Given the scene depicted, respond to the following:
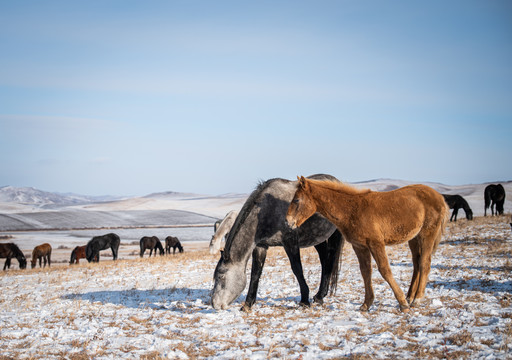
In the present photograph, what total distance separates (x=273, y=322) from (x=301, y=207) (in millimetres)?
2054

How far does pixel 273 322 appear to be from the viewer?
22.7ft

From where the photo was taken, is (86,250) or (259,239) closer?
(259,239)

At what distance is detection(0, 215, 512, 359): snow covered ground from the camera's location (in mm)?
5391

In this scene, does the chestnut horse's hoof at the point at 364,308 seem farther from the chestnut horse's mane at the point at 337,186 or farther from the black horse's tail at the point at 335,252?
the chestnut horse's mane at the point at 337,186

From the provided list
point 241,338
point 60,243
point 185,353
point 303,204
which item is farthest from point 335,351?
point 60,243

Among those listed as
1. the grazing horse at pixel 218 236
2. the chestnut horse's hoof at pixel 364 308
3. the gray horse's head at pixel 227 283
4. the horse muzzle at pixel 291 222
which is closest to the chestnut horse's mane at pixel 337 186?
the horse muzzle at pixel 291 222

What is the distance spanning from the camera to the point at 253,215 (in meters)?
7.90

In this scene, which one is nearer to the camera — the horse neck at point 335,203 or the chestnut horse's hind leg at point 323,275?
the horse neck at point 335,203

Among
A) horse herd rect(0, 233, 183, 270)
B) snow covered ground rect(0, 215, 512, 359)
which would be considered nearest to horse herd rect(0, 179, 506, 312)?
snow covered ground rect(0, 215, 512, 359)

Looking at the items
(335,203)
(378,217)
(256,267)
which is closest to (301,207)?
(335,203)

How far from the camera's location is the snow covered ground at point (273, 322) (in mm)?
5391

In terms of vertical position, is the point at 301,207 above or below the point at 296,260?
above

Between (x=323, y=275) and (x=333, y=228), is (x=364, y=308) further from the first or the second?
(x=333, y=228)

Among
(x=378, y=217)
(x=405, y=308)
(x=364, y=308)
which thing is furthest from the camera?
(x=364, y=308)
